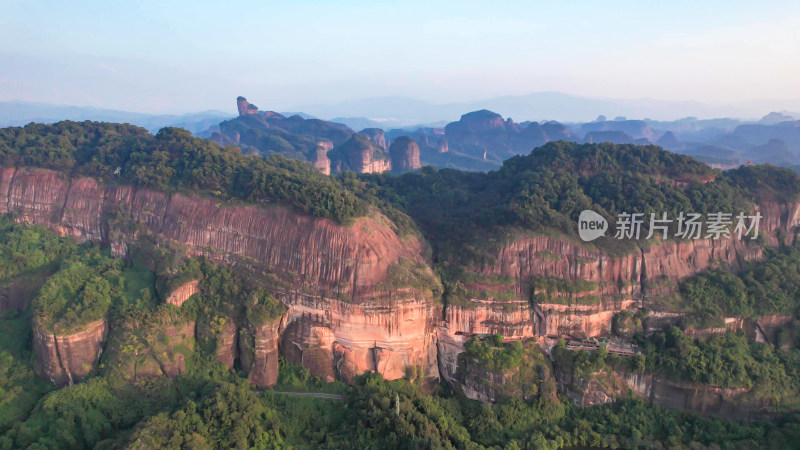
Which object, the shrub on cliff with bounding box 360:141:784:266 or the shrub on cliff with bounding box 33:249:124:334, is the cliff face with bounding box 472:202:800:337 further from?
the shrub on cliff with bounding box 33:249:124:334

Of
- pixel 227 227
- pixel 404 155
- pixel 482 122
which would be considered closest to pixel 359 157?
pixel 404 155

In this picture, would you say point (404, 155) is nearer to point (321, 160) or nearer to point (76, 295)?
point (321, 160)

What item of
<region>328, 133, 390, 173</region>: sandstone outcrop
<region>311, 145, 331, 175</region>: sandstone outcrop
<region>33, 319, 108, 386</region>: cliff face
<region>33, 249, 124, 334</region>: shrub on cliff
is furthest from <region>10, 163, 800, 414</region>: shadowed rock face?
<region>328, 133, 390, 173</region>: sandstone outcrop

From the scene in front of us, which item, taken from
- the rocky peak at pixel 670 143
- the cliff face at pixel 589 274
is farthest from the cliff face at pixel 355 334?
the rocky peak at pixel 670 143

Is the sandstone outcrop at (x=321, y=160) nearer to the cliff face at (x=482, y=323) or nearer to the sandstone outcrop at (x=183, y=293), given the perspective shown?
the sandstone outcrop at (x=183, y=293)

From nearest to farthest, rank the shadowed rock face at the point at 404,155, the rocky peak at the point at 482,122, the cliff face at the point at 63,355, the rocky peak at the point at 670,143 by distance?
1. the cliff face at the point at 63,355
2. the shadowed rock face at the point at 404,155
3. the rocky peak at the point at 670,143
4. the rocky peak at the point at 482,122

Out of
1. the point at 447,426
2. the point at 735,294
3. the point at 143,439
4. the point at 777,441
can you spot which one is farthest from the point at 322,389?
the point at 735,294
